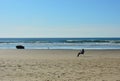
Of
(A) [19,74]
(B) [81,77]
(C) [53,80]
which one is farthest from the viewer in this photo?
(A) [19,74]

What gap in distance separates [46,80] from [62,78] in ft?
2.51

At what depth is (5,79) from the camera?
10883 millimetres

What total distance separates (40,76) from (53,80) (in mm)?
1260

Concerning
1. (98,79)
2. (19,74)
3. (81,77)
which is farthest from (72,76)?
(19,74)

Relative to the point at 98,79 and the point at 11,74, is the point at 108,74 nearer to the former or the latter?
the point at 98,79

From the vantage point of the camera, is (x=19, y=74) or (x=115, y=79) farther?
(x=19, y=74)

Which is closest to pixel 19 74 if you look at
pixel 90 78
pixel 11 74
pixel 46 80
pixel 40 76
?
pixel 11 74

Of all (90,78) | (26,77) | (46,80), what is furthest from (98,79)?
(26,77)

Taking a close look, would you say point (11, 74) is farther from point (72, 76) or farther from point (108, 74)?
point (108, 74)

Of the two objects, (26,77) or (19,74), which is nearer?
(26,77)

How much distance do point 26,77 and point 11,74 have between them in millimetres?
1115

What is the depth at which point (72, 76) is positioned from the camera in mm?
→ 11602

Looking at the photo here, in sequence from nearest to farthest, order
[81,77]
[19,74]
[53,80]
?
[53,80] < [81,77] < [19,74]

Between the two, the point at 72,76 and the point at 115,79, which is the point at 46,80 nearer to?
the point at 72,76
